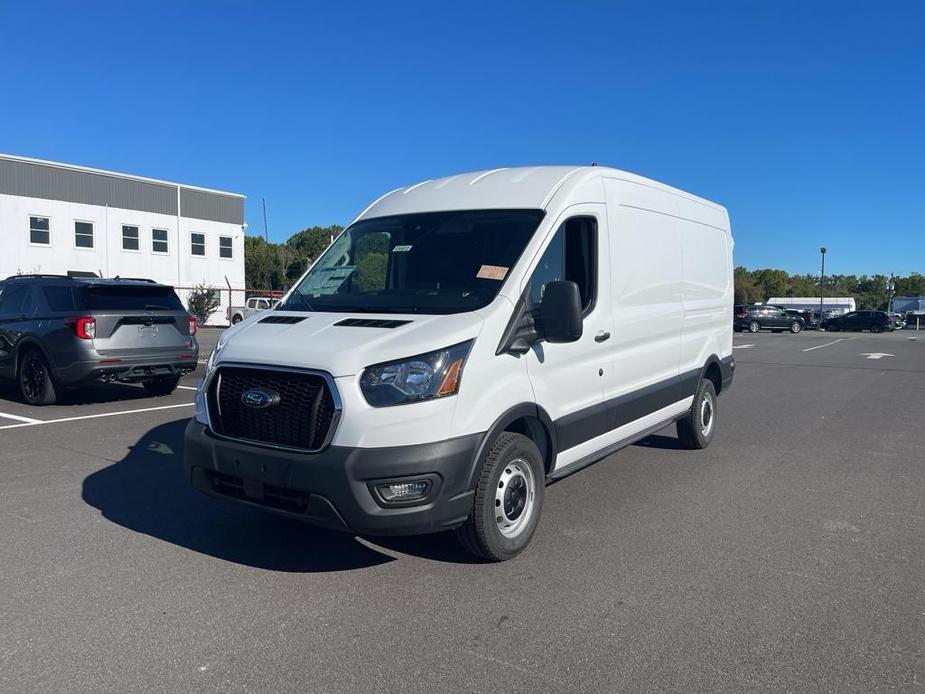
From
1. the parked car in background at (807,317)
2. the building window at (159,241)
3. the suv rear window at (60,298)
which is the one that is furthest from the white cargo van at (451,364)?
the parked car in background at (807,317)

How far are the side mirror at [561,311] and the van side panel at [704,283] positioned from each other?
9.17ft

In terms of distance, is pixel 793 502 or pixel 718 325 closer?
pixel 793 502

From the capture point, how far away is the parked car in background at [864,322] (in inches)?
1955

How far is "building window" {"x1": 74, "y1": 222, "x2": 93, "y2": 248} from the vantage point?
35375 millimetres

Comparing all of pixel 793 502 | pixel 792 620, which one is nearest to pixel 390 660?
pixel 792 620

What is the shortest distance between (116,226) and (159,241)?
2336 mm

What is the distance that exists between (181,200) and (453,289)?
3843 centimetres

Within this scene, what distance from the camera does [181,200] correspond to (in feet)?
130

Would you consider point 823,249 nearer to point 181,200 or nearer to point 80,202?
point 181,200

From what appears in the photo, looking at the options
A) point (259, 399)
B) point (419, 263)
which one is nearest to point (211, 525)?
point (259, 399)

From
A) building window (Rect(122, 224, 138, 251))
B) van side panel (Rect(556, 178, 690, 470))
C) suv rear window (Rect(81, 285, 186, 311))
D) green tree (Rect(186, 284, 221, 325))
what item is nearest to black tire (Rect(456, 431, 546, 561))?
van side panel (Rect(556, 178, 690, 470))

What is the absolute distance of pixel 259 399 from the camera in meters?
4.14

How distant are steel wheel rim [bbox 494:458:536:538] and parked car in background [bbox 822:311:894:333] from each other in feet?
171

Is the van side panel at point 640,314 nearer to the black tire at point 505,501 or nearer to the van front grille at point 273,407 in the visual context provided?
the black tire at point 505,501
